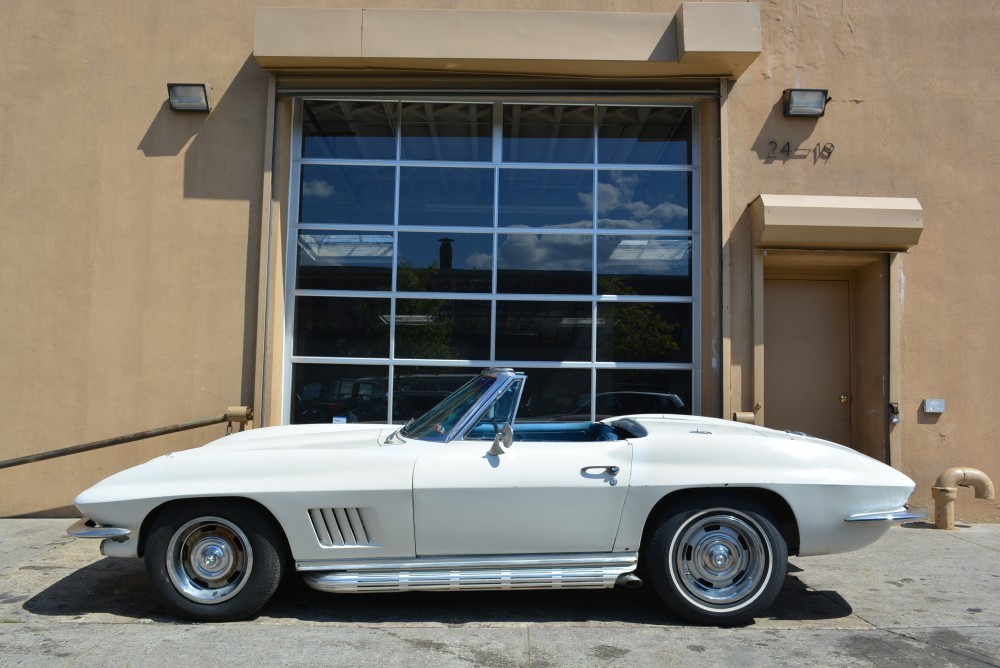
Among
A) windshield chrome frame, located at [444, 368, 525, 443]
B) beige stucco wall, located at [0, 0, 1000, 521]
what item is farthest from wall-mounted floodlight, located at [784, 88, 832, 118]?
windshield chrome frame, located at [444, 368, 525, 443]

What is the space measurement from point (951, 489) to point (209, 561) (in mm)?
6197

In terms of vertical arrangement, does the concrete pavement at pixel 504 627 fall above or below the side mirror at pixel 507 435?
below

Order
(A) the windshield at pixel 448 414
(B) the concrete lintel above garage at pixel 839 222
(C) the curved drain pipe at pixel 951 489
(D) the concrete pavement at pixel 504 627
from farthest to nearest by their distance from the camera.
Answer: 1. (B) the concrete lintel above garage at pixel 839 222
2. (C) the curved drain pipe at pixel 951 489
3. (A) the windshield at pixel 448 414
4. (D) the concrete pavement at pixel 504 627

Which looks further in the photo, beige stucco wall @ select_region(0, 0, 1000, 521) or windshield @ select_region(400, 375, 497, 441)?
beige stucco wall @ select_region(0, 0, 1000, 521)

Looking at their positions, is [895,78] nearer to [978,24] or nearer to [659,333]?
[978,24]

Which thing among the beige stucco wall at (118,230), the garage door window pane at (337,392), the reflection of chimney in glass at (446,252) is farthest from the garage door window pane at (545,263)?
the beige stucco wall at (118,230)

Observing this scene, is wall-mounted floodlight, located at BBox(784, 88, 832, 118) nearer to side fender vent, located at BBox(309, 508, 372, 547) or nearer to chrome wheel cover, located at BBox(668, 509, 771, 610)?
chrome wheel cover, located at BBox(668, 509, 771, 610)

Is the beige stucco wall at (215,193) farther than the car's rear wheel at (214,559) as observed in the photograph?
Yes

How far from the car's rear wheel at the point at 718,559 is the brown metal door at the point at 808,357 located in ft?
11.9

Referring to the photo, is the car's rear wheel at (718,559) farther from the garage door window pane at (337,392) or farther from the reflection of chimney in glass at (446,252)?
the reflection of chimney in glass at (446,252)

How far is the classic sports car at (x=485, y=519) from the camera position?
4215 mm

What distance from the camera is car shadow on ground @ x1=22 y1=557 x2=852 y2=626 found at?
14.5 feet

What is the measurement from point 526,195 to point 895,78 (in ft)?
12.5

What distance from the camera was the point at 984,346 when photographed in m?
7.34
